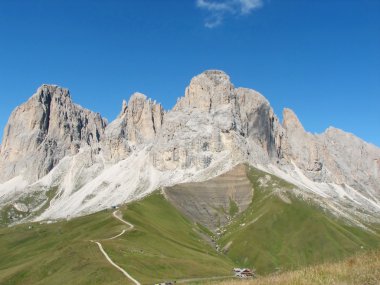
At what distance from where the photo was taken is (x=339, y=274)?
1812cm

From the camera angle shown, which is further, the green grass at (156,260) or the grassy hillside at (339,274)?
the green grass at (156,260)

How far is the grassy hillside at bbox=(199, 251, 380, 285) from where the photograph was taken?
1736cm

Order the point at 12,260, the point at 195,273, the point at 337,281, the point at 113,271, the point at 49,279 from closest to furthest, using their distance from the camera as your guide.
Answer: the point at 337,281 → the point at 113,271 → the point at 49,279 → the point at 195,273 → the point at 12,260

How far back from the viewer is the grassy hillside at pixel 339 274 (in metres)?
17.4

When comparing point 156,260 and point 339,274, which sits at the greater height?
point 339,274

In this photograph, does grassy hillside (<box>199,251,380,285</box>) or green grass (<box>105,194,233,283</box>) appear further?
green grass (<box>105,194,233,283</box>)

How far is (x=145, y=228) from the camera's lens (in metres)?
200

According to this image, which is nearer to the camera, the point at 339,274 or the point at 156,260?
the point at 339,274

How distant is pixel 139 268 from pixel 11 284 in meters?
34.7

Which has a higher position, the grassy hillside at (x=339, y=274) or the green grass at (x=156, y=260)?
the grassy hillside at (x=339, y=274)

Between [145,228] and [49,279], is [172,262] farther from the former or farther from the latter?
[145,228]

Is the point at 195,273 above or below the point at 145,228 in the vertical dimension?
below

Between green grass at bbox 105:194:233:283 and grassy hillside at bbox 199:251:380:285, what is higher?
grassy hillside at bbox 199:251:380:285

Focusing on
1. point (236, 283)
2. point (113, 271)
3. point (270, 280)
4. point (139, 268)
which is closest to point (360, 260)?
point (270, 280)
